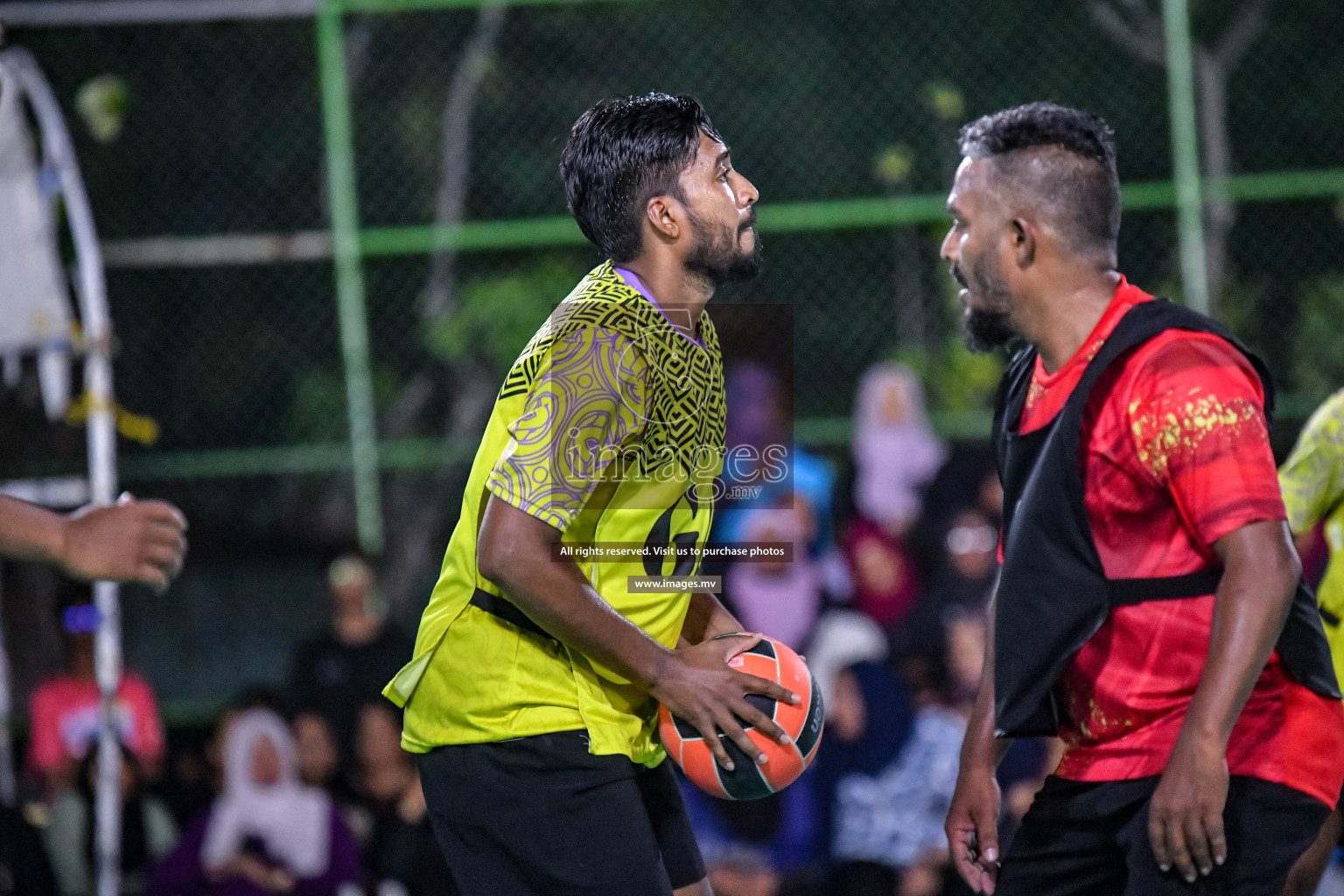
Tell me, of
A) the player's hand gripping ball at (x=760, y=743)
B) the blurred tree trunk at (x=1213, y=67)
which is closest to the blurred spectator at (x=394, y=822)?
the player's hand gripping ball at (x=760, y=743)

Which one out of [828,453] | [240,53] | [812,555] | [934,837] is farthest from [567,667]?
[240,53]

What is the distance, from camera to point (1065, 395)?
2.60 m

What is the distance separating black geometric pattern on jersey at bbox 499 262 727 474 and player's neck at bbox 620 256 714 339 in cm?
5

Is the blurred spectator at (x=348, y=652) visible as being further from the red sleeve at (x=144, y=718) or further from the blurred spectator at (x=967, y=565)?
the blurred spectator at (x=967, y=565)

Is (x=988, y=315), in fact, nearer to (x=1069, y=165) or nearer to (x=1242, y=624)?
(x=1069, y=165)

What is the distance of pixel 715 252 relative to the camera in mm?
2863

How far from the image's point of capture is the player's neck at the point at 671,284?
2.86 metres

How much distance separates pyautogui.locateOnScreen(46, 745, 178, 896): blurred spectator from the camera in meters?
6.12

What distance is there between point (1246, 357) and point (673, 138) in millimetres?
1174

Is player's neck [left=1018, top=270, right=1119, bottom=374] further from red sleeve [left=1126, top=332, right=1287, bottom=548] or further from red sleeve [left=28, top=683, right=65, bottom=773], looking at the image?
red sleeve [left=28, top=683, right=65, bottom=773]

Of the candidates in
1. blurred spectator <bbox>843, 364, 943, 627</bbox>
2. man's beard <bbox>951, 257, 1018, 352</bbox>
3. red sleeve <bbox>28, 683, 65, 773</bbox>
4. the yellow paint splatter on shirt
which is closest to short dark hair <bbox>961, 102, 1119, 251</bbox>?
man's beard <bbox>951, 257, 1018, 352</bbox>

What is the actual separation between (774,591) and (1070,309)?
3.79 m

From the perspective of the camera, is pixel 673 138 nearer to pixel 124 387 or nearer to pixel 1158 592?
pixel 1158 592

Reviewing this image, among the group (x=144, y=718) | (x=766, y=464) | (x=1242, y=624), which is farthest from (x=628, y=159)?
(x=144, y=718)
